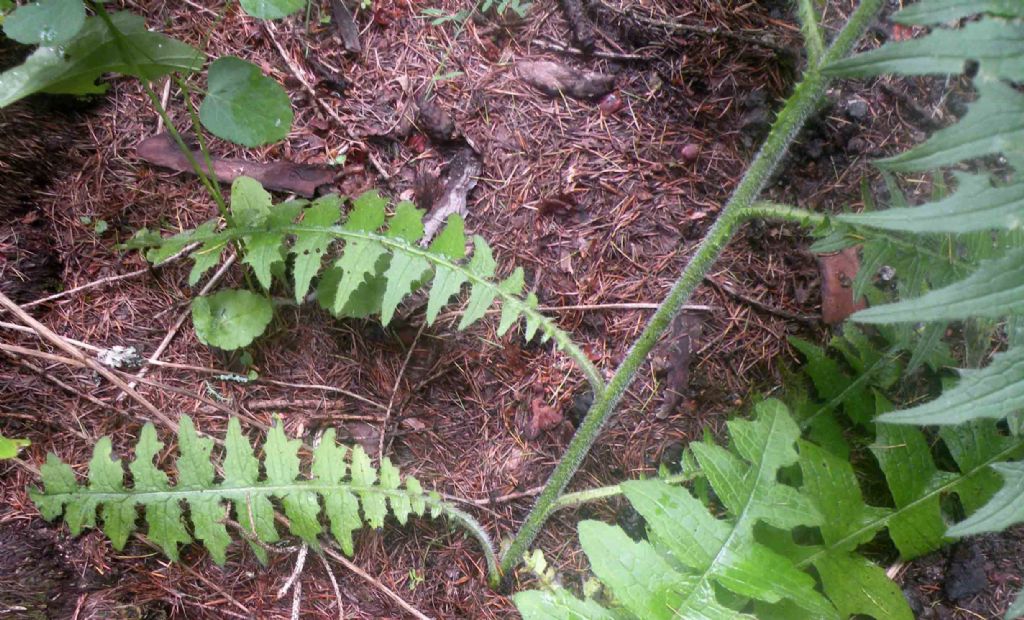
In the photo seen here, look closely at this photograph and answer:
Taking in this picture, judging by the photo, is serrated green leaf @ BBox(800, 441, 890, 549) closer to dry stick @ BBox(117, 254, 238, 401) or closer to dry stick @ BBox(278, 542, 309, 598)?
dry stick @ BBox(278, 542, 309, 598)

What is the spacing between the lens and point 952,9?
1.13m

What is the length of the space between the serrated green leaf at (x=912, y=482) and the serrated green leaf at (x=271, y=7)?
212 cm

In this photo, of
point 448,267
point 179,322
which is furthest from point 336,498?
point 179,322

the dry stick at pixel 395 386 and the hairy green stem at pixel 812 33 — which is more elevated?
the hairy green stem at pixel 812 33

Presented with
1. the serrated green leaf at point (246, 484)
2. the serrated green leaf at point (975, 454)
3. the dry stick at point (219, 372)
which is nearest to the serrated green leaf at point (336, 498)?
the serrated green leaf at point (246, 484)

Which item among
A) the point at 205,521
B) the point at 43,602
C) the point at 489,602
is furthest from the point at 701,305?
the point at 43,602

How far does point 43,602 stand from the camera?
84.5 inches

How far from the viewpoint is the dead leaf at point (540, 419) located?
2301 millimetres

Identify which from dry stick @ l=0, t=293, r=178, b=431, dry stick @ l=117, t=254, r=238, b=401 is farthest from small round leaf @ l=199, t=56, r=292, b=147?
dry stick @ l=0, t=293, r=178, b=431

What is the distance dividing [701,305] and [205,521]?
1794 millimetres

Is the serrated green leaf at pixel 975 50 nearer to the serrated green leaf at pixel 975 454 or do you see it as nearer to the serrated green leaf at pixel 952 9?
the serrated green leaf at pixel 952 9

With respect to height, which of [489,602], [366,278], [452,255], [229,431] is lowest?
[489,602]

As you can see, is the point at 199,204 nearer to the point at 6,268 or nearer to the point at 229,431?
the point at 6,268

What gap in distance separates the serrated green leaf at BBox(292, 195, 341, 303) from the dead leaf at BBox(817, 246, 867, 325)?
168cm
